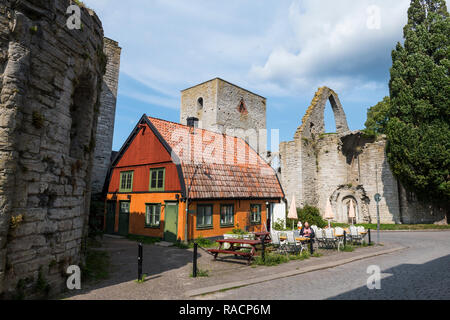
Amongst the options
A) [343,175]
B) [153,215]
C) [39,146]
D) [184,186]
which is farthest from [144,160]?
[343,175]

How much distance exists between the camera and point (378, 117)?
102 ft

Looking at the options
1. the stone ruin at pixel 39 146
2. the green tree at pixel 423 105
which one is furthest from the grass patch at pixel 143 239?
the green tree at pixel 423 105

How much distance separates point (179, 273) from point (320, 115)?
1014 inches

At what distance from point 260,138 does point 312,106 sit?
1090 cm

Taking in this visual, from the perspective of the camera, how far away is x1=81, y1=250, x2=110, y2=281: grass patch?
7.62m

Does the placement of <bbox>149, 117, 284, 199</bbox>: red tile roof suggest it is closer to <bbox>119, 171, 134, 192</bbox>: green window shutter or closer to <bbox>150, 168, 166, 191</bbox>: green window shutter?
<bbox>150, 168, 166, 191</bbox>: green window shutter

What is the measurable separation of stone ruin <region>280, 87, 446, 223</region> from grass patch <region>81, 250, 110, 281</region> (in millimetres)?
19717

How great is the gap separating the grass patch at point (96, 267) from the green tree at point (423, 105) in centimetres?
2133

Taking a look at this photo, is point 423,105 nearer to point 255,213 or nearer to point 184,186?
point 255,213

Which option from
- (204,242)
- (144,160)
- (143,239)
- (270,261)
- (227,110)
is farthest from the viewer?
(227,110)

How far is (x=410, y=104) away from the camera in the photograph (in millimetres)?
22406

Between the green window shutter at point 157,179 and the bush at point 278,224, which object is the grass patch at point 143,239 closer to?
the green window shutter at point 157,179

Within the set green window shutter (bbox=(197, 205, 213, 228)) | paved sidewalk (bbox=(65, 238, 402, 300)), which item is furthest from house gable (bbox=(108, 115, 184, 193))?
paved sidewalk (bbox=(65, 238, 402, 300))

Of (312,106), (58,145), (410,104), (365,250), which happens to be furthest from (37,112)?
(312,106)
